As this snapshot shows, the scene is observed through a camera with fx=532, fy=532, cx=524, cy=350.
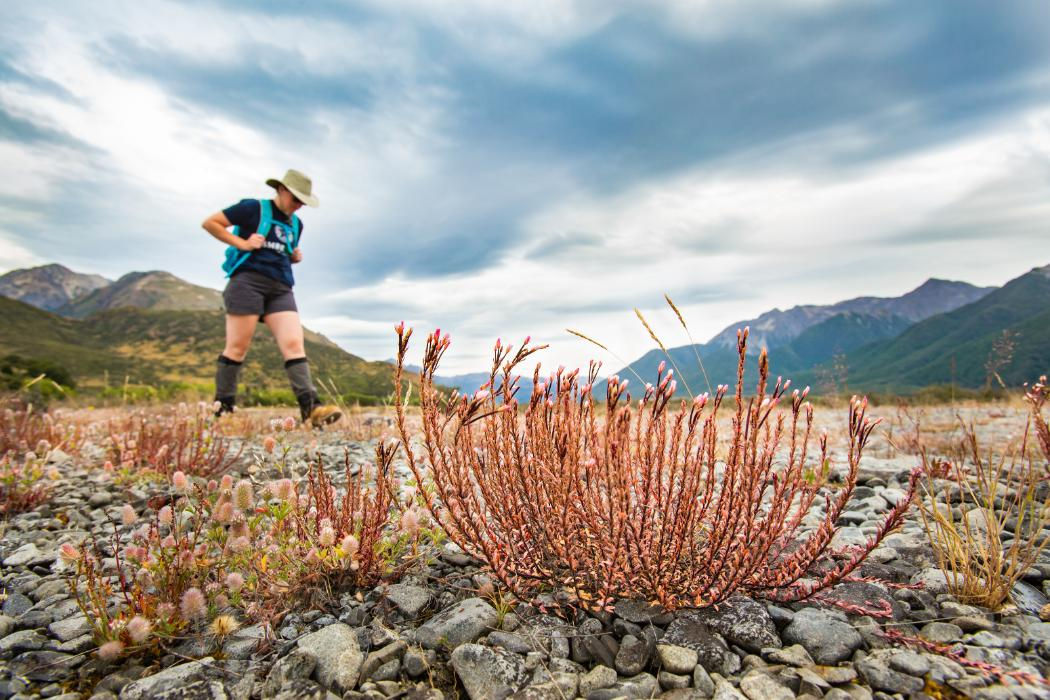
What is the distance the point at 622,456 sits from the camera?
1826 mm

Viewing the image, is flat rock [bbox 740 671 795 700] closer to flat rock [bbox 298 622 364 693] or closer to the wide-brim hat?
flat rock [bbox 298 622 364 693]

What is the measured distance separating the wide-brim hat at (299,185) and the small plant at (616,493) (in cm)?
532

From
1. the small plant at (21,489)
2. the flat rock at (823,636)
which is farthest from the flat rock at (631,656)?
the small plant at (21,489)

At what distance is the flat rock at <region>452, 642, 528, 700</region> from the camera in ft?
5.48

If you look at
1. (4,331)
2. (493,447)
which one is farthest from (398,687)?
(4,331)

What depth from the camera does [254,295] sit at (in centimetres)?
633

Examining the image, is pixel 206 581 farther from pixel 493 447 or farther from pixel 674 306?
pixel 674 306

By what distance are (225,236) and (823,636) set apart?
6556 mm

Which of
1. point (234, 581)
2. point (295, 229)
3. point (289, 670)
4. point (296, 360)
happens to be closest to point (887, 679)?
point (289, 670)

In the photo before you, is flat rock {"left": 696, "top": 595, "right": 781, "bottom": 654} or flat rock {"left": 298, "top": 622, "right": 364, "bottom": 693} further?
flat rock {"left": 696, "top": 595, "right": 781, "bottom": 654}

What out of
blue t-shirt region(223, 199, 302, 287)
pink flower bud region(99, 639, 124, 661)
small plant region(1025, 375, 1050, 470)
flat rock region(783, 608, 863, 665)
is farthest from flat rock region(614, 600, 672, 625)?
blue t-shirt region(223, 199, 302, 287)

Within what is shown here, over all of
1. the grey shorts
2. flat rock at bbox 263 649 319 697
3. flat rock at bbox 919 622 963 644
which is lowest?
flat rock at bbox 263 649 319 697

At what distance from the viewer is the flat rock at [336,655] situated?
1726 mm

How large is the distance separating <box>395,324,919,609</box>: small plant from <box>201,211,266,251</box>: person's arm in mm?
5060
